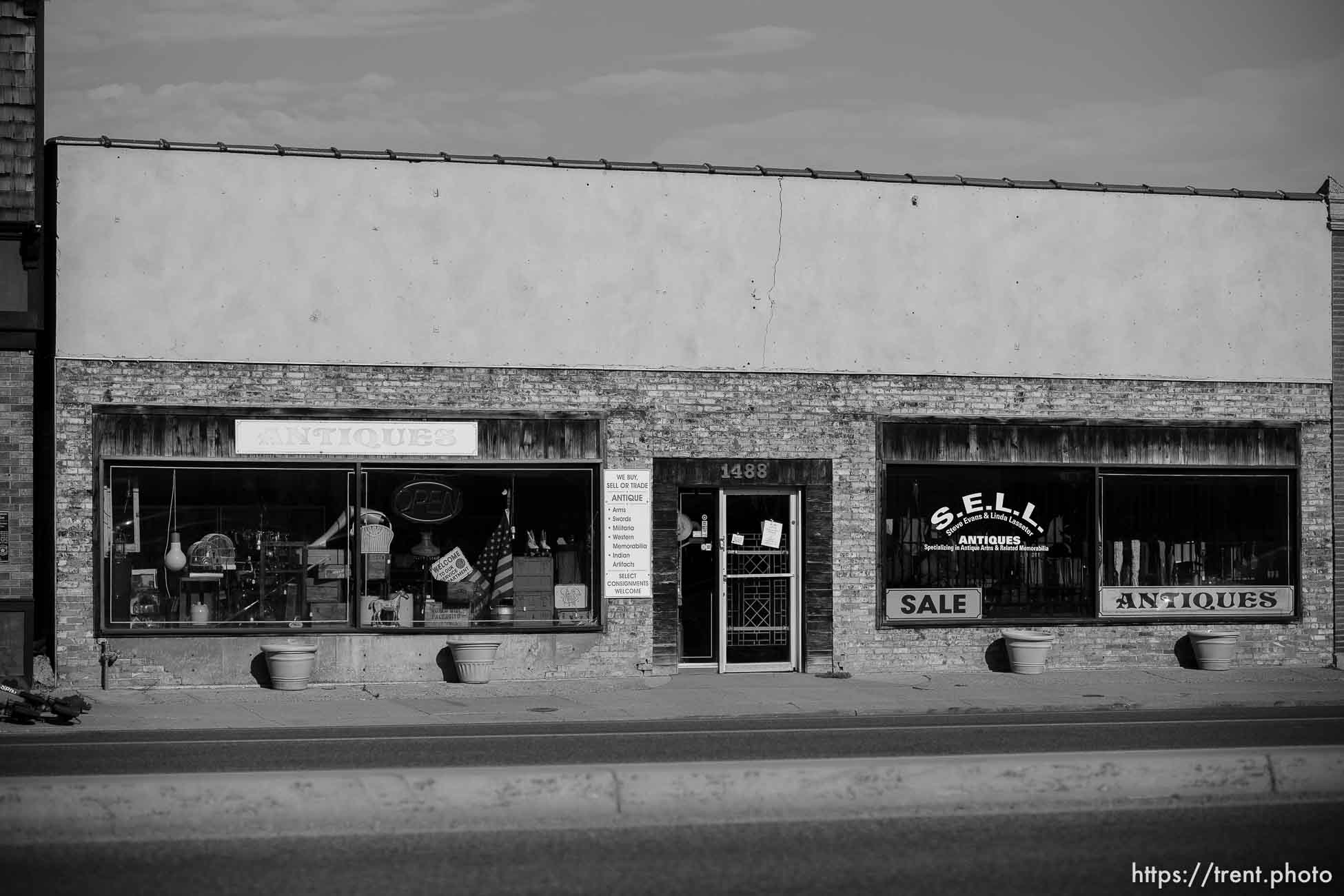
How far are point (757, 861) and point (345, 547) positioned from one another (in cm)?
1108

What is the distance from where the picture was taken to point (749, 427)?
1919cm

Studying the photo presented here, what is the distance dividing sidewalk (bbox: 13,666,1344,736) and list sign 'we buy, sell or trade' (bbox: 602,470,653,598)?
1.18 m

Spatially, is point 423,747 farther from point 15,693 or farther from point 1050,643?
point 1050,643

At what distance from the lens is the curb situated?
8711 millimetres

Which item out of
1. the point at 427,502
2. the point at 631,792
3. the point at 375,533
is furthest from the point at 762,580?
the point at 631,792

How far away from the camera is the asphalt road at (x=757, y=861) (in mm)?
7699

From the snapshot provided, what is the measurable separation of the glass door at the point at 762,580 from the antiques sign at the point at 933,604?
1.30 metres

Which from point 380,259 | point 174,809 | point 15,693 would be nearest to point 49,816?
point 174,809

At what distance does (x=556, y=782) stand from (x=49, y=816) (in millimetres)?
2961

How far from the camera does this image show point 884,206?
1970 centimetres

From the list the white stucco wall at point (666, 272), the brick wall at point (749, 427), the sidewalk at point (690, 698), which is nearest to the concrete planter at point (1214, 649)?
the sidewalk at point (690, 698)

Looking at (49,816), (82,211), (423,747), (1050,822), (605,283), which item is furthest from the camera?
(605,283)

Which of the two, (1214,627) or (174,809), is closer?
(174,809)

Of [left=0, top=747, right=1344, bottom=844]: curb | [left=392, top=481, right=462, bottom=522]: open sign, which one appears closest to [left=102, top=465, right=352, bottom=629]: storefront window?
[left=392, top=481, right=462, bottom=522]: open sign
